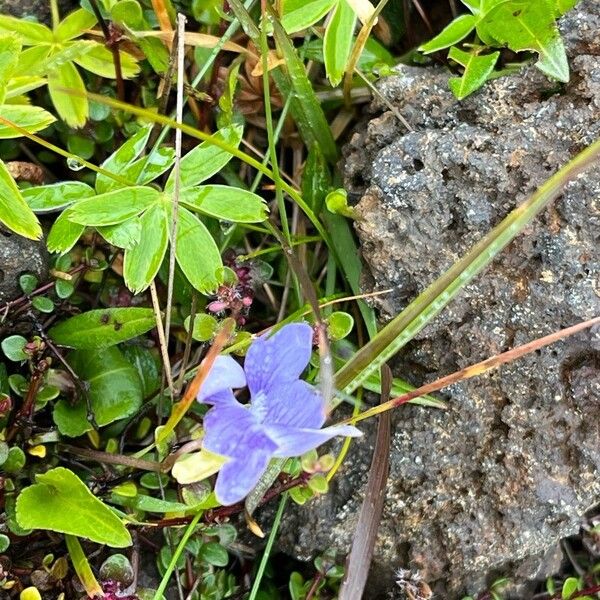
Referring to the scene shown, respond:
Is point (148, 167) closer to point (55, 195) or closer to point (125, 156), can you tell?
point (125, 156)

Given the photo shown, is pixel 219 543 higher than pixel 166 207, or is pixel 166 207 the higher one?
pixel 166 207

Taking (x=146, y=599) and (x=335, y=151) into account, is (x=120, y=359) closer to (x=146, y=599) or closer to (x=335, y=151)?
(x=146, y=599)

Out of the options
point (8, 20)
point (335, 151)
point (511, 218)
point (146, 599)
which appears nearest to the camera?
point (511, 218)

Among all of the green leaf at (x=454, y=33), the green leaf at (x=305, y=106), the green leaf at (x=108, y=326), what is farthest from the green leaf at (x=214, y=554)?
the green leaf at (x=454, y=33)

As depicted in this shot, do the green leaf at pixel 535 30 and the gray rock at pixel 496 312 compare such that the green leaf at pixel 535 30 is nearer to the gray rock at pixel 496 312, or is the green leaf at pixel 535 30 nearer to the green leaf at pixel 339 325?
the gray rock at pixel 496 312

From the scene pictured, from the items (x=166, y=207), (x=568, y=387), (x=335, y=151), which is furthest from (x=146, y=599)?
(x=335, y=151)

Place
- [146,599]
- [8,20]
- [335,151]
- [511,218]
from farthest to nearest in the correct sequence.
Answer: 1. [335,151]
2. [8,20]
3. [146,599]
4. [511,218]

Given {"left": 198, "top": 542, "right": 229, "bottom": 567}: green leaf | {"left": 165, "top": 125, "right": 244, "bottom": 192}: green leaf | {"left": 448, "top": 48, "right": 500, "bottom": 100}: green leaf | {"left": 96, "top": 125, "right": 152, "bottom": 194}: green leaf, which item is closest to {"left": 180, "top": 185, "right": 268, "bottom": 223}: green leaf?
{"left": 165, "top": 125, "right": 244, "bottom": 192}: green leaf
